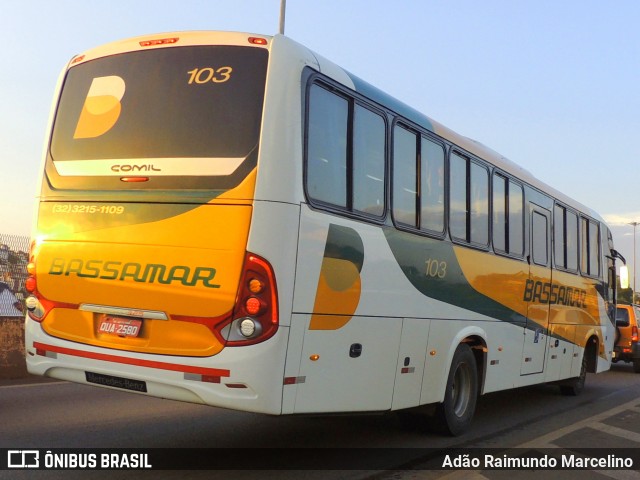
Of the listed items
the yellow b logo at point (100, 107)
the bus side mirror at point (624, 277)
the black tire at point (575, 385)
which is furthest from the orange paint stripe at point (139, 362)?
the bus side mirror at point (624, 277)

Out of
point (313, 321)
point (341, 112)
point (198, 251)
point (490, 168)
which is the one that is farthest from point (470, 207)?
point (198, 251)

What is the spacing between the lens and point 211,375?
5359 millimetres

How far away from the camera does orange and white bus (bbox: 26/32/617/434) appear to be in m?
5.42

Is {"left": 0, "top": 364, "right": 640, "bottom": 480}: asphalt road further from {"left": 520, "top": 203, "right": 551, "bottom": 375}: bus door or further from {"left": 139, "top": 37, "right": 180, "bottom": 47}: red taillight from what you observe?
{"left": 139, "top": 37, "right": 180, "bottom": 47}: red taillight

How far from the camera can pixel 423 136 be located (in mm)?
7625

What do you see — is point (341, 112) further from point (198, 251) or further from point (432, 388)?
→ point (432, 388)

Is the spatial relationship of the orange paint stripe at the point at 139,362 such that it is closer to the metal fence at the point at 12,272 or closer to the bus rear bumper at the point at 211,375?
the bus rear bumper at the point at 211,375

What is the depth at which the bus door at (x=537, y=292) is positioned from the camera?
10297 mm

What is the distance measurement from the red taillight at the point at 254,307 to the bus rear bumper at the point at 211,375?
70mm

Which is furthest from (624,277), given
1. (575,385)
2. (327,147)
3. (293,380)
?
(293,380)

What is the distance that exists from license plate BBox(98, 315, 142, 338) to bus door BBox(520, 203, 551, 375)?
6.15 m

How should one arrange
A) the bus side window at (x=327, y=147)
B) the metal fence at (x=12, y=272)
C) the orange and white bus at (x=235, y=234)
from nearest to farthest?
1. the orange and white bus at (x=235, y=234)
2. the bus side window at (x=327, y=147)
3. the metal fence at (x=12, y=272)

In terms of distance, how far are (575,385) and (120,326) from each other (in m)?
9.50

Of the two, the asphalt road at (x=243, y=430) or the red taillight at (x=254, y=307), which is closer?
the red taillight at (x=254, y=307)
